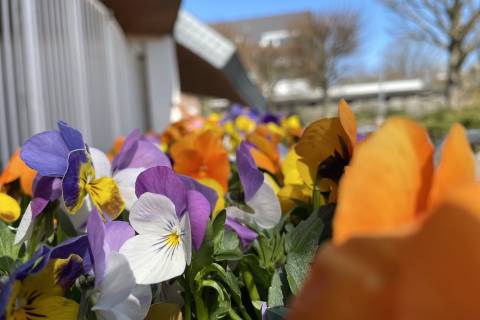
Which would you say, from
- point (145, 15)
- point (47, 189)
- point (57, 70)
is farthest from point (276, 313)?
point (145, 15)

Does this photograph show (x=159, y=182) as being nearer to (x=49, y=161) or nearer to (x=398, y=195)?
(x=49, y=161)

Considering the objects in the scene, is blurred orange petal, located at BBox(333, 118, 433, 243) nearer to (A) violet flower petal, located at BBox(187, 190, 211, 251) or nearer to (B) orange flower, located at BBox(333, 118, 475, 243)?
(B) orange flower, located at BBox(333, 118, 475, 243)

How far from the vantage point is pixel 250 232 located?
0.57 m

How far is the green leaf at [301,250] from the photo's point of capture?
0.44 metres

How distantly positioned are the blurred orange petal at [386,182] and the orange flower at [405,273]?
0.02 metres

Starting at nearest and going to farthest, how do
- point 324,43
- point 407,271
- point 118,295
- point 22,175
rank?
point 407,271 → point 118,295 → point 22,175 → point 324,43

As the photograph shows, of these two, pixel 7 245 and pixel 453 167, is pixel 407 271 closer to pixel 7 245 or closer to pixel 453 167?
pixel 453 167

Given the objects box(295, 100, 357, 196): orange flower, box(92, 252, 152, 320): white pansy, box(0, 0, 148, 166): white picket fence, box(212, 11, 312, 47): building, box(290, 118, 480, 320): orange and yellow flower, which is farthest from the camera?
box(212, 11, 312, 47): building

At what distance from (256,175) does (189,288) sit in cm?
16

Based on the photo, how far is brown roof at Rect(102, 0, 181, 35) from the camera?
4887mm

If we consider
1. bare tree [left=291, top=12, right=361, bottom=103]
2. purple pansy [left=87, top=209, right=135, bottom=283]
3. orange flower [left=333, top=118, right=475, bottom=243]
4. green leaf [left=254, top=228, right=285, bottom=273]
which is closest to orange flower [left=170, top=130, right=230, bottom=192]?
green leaf [left=254, top=228, right=285, bottom=273]

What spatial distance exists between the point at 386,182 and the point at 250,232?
1.03ft

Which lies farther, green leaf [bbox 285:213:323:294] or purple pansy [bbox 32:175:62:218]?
purple pansy [bbox 32:175:62:218]

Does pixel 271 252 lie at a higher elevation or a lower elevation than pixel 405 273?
lower
